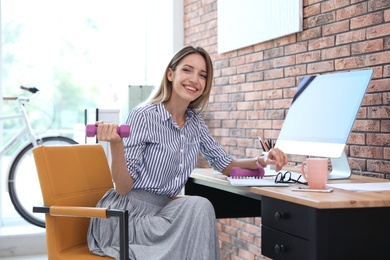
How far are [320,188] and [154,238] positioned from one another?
63cm

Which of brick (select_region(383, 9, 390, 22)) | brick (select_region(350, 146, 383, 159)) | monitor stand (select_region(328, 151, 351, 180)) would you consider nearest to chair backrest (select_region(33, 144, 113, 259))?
monitor stand (select_region(328, 151, 351, 180))

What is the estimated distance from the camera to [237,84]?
12.9 ft

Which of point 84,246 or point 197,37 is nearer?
point 84,246

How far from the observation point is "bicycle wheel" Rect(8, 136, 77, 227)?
4625mm

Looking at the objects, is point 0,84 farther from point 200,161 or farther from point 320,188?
point 320,188

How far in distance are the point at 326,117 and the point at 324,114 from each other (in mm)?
25

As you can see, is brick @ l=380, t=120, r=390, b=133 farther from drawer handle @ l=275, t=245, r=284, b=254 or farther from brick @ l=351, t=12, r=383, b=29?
drawer handle @ l=275, t=245, r=284, b=254

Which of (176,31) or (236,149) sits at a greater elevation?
(176,31)

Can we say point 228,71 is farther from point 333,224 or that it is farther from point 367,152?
point 333,224

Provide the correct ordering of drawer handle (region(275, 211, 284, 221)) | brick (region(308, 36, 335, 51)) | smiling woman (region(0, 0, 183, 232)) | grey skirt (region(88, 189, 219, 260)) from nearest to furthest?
1. drawer handle (region(275, 211, 284, 221))
2. grey skirt (region(88, 189, 219, 260))
3. brick (region(308, 36, 335, 51))
4. smiling woman (region(0, 0, 183, 232))

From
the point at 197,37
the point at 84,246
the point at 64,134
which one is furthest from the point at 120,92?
the point at 84,246

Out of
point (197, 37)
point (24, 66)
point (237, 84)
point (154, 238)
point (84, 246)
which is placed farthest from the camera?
point (24, 66)

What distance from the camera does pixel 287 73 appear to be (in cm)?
329

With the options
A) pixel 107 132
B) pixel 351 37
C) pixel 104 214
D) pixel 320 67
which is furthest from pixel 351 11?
pixel 104 214
